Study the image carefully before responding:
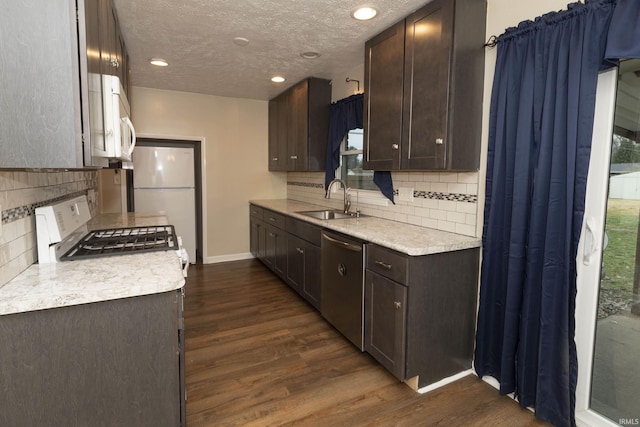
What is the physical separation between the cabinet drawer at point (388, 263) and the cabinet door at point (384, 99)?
0.66 meters

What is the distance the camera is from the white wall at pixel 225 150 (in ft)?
14.8

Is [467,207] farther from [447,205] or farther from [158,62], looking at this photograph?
[158,62]

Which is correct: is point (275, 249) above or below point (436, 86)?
below

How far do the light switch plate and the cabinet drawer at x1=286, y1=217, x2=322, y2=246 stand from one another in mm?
741

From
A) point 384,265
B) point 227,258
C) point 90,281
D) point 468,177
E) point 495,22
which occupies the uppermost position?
point 495,22

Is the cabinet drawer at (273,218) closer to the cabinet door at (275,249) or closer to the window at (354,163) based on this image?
the cabinet door at (275,249)

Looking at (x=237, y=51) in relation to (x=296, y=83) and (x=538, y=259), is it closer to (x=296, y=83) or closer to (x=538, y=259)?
(x=296, y=83)

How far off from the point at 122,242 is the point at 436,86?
6.93 ft

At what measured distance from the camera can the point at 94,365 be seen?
124 cm

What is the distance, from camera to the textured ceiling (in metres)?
2.22

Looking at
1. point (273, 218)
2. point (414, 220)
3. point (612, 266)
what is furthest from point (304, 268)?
point (612, 266)

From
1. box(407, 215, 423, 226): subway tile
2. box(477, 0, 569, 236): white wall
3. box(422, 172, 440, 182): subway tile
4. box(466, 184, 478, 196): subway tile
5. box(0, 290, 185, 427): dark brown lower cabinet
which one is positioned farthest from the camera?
box(407, 215, 423, 226): subway tile

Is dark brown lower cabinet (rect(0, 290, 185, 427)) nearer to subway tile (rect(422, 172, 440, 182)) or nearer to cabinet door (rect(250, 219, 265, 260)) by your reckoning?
subway tile (rect(422, 172, 440, 182))

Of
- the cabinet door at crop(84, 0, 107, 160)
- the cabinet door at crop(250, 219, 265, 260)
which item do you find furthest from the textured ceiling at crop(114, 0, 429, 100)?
the cabinet door at crop(250, 219, 265, 260)
